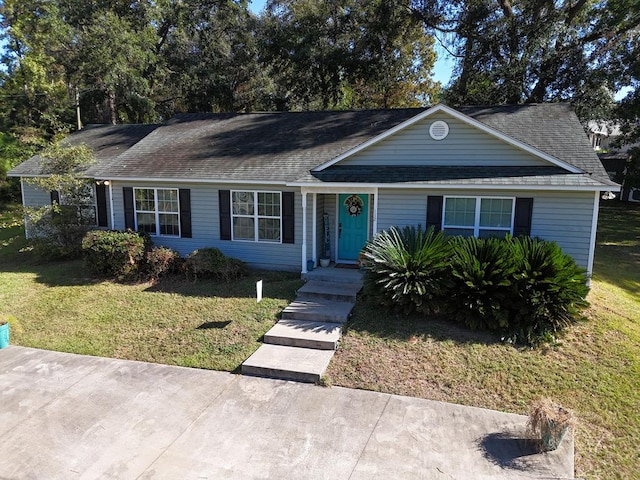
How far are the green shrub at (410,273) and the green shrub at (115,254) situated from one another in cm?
655

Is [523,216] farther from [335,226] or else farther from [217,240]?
[217,240]

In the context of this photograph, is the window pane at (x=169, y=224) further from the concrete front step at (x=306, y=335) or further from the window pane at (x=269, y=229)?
the concrete front step at (x=306, y=335)

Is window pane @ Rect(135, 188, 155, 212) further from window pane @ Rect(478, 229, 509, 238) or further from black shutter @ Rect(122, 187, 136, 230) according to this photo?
window pane @ Rect(478, 229, 509, 238)

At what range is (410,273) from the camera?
8.71 metres

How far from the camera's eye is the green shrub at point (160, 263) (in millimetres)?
11898

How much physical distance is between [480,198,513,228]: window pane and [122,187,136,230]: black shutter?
10.2 meters

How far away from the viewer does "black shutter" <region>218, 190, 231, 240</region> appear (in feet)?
41.4

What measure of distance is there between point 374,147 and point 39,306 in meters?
9.08

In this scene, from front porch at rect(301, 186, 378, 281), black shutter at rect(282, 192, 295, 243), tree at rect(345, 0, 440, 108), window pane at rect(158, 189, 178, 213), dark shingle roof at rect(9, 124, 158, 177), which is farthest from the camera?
tree at rect(345, 0, 440, 108)

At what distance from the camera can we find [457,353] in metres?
7.62

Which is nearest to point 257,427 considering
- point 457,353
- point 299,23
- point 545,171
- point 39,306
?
point 457,353

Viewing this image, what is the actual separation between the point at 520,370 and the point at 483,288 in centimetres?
173

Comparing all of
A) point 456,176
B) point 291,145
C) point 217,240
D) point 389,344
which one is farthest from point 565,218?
point 217,240

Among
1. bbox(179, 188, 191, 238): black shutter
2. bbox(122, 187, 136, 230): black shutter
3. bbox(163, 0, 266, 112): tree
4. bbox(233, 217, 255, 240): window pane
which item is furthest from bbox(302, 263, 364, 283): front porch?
bbox(163, 0, 266, 112): tree
